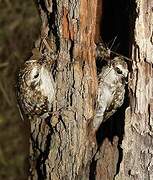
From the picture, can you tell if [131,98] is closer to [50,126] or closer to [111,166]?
[111,166]

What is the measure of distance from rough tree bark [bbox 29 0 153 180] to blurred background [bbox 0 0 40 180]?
148cm

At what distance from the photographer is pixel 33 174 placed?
1889 mm

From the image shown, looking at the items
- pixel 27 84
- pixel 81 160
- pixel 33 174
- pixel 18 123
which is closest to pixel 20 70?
pixel 27 84

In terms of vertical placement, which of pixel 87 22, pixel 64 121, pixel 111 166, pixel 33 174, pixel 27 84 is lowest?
pixel 33 174

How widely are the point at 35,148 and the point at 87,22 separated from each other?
21.3 inches

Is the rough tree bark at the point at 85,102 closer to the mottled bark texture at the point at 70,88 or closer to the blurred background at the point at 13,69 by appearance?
the mottled bark texture at the point at 70,88

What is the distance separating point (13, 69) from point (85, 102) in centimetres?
172

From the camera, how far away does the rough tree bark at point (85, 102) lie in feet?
4.72

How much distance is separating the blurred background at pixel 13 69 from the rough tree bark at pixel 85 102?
1.48 m

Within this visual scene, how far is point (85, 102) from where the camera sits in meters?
1.55

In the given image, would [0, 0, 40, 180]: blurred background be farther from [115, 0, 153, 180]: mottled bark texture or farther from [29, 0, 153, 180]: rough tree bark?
[115, 0, 153, 180]: mottled bark texture

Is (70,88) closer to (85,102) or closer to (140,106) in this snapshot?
(85,102)

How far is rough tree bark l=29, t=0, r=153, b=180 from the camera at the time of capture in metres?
1.44

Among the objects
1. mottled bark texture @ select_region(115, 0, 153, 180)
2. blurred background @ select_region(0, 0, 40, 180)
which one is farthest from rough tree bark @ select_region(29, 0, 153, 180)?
blurred background @ select_region(0, 0, 40, 180)
